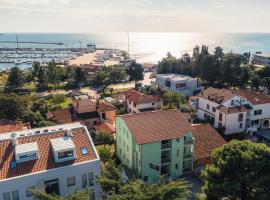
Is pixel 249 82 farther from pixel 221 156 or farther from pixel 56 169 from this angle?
pixel 56 169

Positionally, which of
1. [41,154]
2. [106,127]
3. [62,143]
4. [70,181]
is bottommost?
[106,127]

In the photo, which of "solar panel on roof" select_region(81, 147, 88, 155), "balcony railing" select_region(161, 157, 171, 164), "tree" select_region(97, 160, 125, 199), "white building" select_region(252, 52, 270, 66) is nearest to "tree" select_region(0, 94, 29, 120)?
"solar panel on roof" select_region(81, 147, 88, 155)

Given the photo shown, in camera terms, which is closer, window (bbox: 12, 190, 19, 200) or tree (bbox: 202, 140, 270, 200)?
window (bbox: 12, 190, 19, 200)

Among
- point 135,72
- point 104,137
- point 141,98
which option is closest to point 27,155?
point 104,137

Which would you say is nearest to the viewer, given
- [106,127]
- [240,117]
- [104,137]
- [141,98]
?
[104,137]

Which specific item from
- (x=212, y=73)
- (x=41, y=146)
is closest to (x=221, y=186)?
(x=41, y=146)

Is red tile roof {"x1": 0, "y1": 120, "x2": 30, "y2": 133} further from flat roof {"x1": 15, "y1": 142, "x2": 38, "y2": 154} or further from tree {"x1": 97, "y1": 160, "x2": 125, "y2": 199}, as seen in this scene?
tree {"x1": 97, "y1": 160, "x2": 125, "y2": 199}

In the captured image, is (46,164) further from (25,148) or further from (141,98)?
(141,98)
